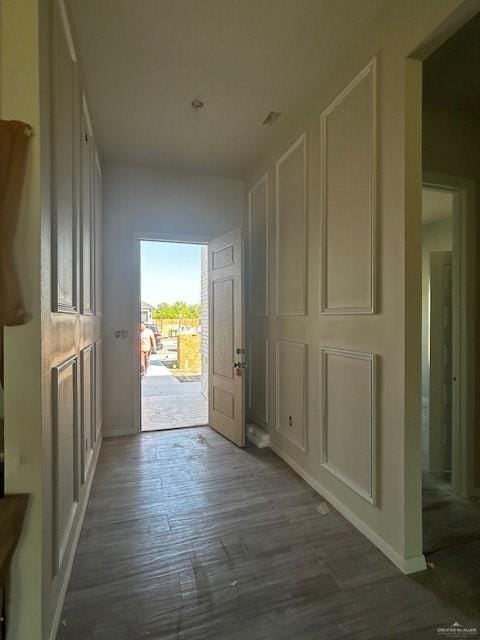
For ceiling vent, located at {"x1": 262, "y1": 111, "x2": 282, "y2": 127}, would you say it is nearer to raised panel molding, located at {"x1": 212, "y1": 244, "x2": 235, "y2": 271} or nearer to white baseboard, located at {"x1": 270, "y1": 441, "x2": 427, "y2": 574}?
raised panel molding, located at {"x1": 212, "y1": 244, "x2": 235, "y2": 271}

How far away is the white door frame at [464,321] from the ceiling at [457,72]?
0.51m

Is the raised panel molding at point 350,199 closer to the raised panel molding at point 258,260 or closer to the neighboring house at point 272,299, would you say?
the neighboring house at point 272,299

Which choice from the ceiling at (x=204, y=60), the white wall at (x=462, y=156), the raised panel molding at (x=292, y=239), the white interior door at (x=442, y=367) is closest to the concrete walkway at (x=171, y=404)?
the raised panel molding at (x=292, y=239)

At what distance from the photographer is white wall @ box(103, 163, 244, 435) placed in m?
3.55

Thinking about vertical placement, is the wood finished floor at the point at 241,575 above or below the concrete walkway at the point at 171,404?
above

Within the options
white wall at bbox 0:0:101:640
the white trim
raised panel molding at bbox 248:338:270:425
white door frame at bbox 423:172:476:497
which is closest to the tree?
raised panel molding at bbox 248:338:270:425

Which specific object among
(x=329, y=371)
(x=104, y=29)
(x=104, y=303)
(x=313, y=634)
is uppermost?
(x=104, y=29)

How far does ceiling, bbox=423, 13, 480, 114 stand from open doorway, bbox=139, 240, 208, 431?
2.70 metres

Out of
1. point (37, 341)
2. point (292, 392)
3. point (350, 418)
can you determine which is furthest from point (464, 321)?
point (37, 341)

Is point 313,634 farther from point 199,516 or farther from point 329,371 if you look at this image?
point 329,371

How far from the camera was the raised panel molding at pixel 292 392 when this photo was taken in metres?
2.63

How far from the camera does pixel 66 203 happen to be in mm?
1612

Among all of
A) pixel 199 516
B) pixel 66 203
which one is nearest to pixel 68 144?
pixel 66 203

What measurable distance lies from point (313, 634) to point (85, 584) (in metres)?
1.07
